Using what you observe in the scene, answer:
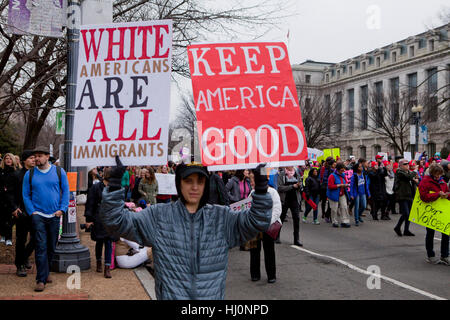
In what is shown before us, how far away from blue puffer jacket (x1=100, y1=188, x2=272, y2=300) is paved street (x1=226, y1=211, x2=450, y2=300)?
3407 millimetres

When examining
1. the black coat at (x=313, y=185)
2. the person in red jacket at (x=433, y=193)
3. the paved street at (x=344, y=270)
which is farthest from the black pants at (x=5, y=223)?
the black coat at (x=313, y=185)

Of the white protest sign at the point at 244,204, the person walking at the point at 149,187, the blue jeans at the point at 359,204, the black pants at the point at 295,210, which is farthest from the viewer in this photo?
the blue jeans at the point at 359,204

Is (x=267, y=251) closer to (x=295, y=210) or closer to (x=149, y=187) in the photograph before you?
(x=295, y=210)

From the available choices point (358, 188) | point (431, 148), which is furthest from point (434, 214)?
point (431, 148)

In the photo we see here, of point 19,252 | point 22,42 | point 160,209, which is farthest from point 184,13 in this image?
point 160,209

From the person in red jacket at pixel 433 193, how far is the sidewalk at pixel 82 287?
5208mm

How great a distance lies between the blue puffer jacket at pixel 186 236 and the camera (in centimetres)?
281

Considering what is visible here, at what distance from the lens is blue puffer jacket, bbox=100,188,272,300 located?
281 cm

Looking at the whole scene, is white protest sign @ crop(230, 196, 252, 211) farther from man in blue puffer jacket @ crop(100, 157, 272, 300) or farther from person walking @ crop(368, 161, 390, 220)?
person walking @ crop(368, 161, 390, 220)

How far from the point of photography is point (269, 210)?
2.88 m

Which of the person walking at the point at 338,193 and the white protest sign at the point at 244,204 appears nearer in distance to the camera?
the white protest sign at the point at 244,204

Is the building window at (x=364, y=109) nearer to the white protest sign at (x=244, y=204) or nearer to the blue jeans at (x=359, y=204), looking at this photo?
the blue jeans at (x=359, y=204)

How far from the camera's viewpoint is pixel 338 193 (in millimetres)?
12812

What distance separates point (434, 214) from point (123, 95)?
6808 mm
